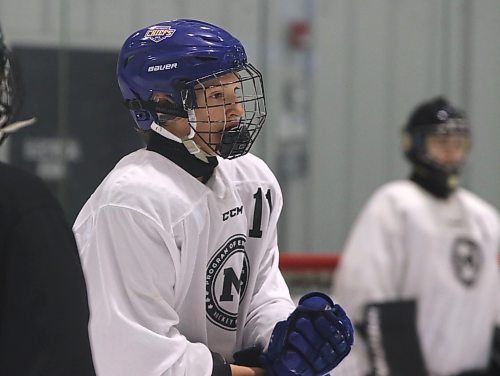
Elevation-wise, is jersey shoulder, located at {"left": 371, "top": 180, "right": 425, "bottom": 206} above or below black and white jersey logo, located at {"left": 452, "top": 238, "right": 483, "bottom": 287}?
above

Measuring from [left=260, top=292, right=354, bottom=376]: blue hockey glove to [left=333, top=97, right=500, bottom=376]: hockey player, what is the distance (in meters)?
1.88

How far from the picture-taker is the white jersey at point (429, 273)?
3836mm

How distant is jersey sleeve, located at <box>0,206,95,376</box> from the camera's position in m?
1.22

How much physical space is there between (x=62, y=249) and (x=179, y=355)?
0.58 m

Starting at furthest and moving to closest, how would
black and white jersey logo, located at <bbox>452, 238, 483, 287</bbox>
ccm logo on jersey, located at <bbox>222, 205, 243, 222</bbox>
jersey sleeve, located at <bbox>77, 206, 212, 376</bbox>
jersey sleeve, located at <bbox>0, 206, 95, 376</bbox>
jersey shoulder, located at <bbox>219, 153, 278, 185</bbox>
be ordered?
1. black and white jersey logo, located at <bbox>452, 238, 483, 287</bbox>
2. jersey shoulder, located at <bbox>219, 153, 278, 185</bbox>
3. ccm logo on jersey, located at <bbox>222, 205, 243, 222</bbox>
4. jersey sleeve, located at <bbox>77, 206, 212, 376</bbox>
5. jersey sleeve, located at <bbox>0, 206, 95, 376</bbox>

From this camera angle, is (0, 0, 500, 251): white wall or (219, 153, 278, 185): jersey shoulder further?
(0, 0, 500, 251): white wall

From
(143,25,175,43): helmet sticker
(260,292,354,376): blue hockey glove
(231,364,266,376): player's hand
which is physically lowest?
(231,364,266,376): player's hand

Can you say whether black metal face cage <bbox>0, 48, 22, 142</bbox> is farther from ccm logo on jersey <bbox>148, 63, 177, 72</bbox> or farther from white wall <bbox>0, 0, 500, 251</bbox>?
white wall <bbox>0, 0, 500, 251</bbox>

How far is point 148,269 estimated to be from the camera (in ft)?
5.80

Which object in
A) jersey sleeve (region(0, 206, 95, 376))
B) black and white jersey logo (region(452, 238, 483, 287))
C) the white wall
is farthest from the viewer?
the white wall

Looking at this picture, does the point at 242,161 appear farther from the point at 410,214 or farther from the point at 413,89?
the point at 413,89

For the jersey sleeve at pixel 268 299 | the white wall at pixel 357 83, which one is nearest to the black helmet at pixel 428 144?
the white wall at pixel 357 83

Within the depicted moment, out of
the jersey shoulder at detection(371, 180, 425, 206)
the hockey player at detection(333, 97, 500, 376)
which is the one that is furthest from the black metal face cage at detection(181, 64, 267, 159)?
the jersey shoulder at detection(371, 180, 425, 206)

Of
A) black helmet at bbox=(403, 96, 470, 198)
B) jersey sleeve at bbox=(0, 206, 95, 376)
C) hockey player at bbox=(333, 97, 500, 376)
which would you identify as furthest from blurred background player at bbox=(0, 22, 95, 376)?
black helmet at bbox=(403, 96, 470, 198)
